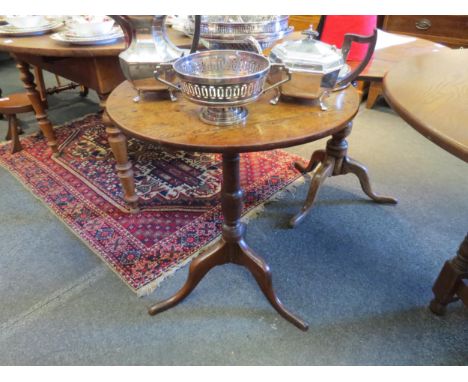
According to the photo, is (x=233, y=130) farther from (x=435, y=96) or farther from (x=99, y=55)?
(x=99, y=55)

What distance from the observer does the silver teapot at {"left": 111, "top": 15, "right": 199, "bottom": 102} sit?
85 cm

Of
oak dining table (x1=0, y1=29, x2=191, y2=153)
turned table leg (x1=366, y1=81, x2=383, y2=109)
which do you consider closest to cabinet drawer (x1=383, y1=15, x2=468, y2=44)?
turned table leg (x1=366, y1=81, x2=383, y2=109)

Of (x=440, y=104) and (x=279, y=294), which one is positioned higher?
(x=440, y=104)

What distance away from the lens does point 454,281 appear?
100 centimetres

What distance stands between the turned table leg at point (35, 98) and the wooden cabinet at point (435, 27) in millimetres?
2312

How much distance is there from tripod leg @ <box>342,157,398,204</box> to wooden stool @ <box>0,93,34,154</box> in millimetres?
1764

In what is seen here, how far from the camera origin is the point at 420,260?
129 centimetres

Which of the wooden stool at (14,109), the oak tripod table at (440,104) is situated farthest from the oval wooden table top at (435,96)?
the wooden stool at (14,109)

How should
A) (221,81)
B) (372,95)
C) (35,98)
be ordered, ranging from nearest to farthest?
(221,81), (35,98), (372,95)

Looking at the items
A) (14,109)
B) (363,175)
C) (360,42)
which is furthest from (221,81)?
(14,109)

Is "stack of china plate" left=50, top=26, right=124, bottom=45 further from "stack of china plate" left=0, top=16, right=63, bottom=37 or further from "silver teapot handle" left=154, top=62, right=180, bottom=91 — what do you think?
"silver teapot handle" left=154, top=62, right=180, bottom=91

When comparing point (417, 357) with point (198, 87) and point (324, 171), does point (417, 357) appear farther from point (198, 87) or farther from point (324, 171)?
point (198, 87)

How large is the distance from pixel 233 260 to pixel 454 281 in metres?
0.66

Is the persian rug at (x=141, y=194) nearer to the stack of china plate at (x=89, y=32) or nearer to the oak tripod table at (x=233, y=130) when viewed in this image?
the oak tripod table at (x=233, y=130)
